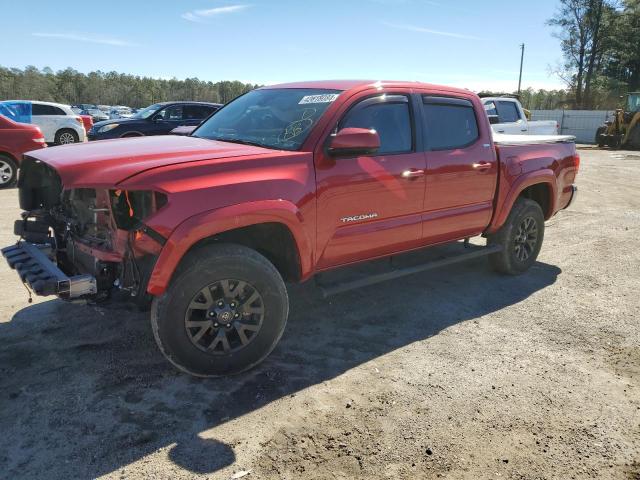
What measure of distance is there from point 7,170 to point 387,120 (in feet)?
29.9

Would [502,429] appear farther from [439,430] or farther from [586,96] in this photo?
[586,96]

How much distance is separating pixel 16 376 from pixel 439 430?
8.75ft

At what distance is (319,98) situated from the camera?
4.02m

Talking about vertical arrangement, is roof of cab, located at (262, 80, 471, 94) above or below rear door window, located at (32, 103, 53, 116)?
below

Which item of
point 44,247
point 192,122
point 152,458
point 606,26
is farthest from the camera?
point 606,26

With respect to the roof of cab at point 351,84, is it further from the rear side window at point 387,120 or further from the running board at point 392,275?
the running board at point 392,275

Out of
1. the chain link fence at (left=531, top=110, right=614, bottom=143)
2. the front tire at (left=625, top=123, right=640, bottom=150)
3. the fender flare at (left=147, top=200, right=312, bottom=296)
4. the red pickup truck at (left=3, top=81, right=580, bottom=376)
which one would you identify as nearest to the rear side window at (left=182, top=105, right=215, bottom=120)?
the red pickup truck at (left=3, top=81, right=580, bottom=376)

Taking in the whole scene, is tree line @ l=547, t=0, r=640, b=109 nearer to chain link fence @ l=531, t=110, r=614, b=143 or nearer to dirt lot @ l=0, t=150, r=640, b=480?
chain link fence @ l=531, t=110, r=614, b=143

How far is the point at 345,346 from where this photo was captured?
392cm

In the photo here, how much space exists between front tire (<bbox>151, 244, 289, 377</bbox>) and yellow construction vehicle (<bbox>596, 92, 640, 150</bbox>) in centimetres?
2653

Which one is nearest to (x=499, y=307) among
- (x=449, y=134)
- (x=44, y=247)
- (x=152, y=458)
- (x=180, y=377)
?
(x=449, y=134)

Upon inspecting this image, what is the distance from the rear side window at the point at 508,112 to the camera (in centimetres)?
Result: 1308

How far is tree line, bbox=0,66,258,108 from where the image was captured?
84.6 meters

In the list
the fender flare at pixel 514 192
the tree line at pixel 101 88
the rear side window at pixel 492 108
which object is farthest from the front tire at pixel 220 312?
the tree line at pixel 101 88
